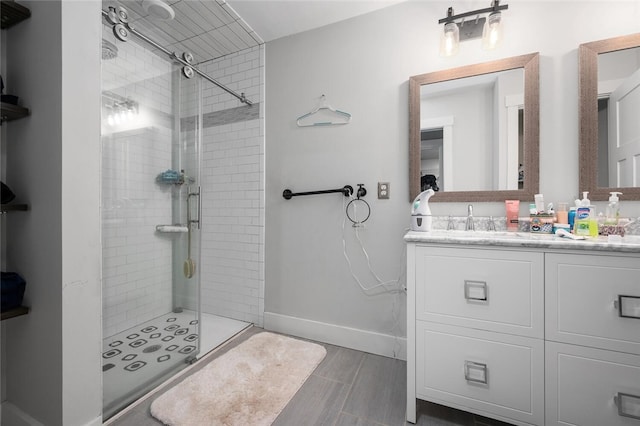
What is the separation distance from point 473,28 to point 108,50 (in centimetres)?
224

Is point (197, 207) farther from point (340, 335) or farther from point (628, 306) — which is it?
point (628, 306)

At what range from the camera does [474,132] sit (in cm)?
160

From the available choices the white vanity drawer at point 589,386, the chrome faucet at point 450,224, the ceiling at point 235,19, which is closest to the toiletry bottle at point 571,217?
the chrome faucet at point 450,224

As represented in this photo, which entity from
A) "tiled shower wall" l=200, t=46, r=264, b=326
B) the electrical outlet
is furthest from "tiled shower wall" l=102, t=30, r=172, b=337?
the electrical outlet

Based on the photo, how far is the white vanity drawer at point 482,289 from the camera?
1062mm

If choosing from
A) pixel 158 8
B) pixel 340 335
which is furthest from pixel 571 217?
pixel 158 8

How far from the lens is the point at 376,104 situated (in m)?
1.86

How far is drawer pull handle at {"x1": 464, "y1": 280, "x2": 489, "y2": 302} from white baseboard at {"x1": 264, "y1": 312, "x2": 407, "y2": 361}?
83cm

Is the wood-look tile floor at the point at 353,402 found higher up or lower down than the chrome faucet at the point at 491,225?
lower down

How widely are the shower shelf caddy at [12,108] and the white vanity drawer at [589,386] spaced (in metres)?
2.20

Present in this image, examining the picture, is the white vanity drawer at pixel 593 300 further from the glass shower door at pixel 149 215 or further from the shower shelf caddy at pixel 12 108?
the shower shelf caddy at pixel 12 108

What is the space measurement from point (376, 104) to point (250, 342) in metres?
2.00

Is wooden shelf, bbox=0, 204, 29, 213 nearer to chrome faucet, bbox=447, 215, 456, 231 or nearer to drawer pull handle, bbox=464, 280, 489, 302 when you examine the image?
drawer pull handle, bbox=464, 280, 489, 302

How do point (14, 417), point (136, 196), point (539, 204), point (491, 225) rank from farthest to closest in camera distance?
point (136, 196) → point (491, 225) → point (539, 204) → point (14, 417)
